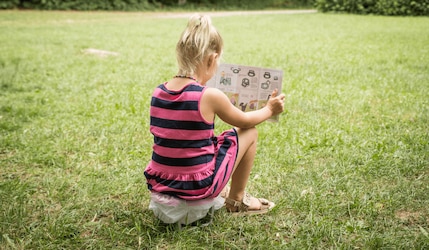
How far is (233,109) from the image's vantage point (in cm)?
212

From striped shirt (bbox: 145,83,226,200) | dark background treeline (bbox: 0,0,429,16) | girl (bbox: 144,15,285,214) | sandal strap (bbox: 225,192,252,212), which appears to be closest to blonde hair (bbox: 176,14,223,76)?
girl (bbox: 144,15,285,214)

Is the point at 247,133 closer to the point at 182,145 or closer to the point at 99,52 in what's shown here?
the point at 182,145

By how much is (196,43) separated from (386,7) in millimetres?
19946

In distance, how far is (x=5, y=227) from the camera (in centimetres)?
229

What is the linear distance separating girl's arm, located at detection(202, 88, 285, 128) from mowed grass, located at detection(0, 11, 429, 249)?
0.65 meters

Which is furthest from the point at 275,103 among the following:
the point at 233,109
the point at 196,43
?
the point at 196,43

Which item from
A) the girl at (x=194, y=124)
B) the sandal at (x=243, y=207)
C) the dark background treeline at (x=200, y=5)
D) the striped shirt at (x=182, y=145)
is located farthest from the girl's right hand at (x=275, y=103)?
the dark background treeline at (x=200, y=5)

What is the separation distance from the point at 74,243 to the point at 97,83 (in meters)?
3.97

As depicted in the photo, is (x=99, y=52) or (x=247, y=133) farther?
(x=99, y=52)

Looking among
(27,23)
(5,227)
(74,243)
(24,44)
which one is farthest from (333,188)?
(27,23)

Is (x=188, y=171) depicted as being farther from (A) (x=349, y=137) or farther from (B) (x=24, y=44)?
(B) (x=24, y=44)

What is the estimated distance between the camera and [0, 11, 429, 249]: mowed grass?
2271mm

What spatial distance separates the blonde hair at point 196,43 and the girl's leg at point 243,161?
1.67ft

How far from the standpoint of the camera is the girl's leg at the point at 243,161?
7.52 ft
